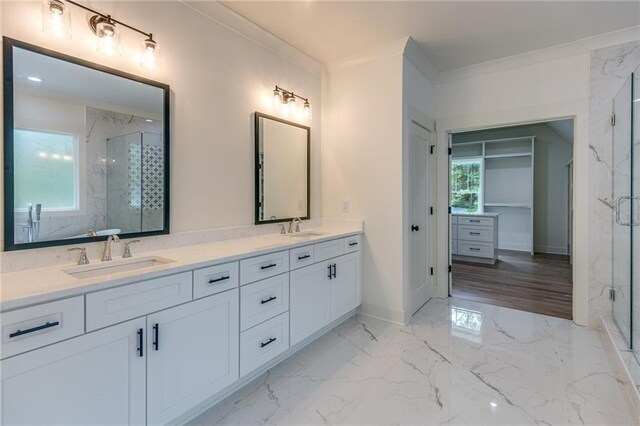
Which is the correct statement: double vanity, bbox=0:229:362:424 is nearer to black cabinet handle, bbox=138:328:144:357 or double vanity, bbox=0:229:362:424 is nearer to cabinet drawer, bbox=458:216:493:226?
black cabinet handle, bbox=138:328:144:357

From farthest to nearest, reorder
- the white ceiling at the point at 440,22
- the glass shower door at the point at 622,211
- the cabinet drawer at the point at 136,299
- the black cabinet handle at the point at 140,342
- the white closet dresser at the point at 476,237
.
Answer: the white closet dresser at the point at 476,237 < the glass shower door at the point at 622,211 < the white ceiling at the point at 440,22 < the black cabinet handle at the point at 140,342 < the cabinet drawer at the point at 136,299

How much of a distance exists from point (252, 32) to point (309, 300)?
220cm

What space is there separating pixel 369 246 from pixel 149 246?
6.45ft

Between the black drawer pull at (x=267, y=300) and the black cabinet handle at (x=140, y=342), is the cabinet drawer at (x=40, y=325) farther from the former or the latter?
the black drawer pull at (x=267, y=300)

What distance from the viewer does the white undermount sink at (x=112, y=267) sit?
5.08ft

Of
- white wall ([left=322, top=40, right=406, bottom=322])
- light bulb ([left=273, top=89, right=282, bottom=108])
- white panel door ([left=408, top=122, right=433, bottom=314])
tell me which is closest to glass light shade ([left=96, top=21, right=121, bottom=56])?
light bulb ([left=273, top=89, right=282, bottom=108])

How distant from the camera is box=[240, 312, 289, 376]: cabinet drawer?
189 centimetres

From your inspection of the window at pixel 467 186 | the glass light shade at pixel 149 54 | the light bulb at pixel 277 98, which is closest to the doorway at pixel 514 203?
the window at pixel 467 186

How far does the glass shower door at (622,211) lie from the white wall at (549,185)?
151 inches

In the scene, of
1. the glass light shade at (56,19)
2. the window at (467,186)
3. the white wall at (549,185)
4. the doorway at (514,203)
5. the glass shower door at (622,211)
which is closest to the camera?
the glass light shade at (56,19)

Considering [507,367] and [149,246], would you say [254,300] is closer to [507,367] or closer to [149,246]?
[149,246]

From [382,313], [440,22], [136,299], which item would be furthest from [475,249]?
[136,299]

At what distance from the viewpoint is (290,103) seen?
2.96 m

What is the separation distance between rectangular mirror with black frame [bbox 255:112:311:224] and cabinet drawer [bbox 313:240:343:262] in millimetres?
545
